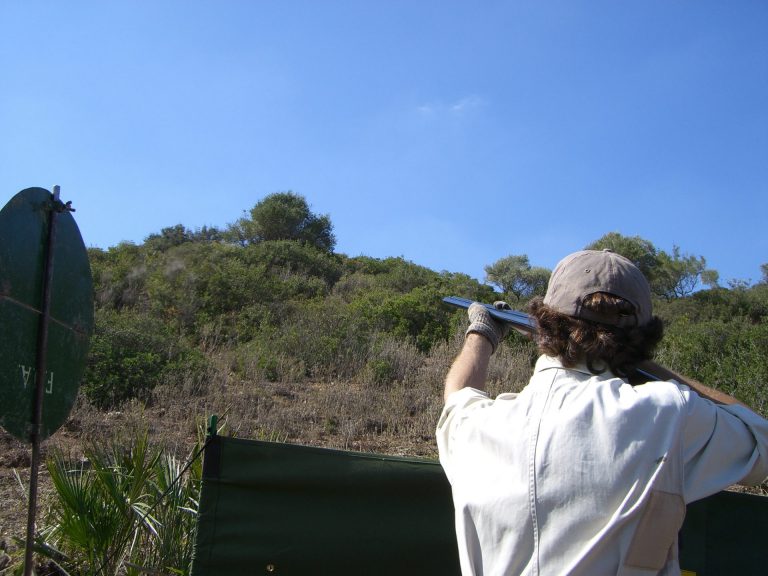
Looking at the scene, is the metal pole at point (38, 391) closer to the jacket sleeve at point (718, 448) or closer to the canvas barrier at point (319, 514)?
the canvas barrier at point (319, 514)

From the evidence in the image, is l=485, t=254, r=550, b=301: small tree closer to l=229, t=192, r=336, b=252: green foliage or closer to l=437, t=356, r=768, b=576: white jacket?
l=229, t=192, r=336, b=252: green foliage

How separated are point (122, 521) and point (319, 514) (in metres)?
1.81

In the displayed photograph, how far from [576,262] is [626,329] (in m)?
0.22

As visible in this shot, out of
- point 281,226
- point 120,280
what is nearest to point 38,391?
point 120,280

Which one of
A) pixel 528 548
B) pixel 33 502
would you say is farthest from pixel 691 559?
pixel 33 502

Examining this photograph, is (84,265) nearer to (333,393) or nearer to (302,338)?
(333,393)

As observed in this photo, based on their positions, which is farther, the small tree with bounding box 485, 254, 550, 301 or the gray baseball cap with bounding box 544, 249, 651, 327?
the small tree with bounding box 485, 254, 550, 301

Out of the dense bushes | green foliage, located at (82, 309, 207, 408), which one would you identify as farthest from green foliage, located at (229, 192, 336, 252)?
green foliage, located at (82, 309, 207, 408)

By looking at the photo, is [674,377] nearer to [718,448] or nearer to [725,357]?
[718,448]

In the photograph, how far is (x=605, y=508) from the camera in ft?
5.07

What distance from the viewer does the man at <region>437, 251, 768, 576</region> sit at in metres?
1.54

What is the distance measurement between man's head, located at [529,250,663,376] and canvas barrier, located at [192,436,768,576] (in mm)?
1108

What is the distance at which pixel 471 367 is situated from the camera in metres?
2.10

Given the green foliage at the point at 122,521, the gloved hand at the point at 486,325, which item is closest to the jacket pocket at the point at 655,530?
the gloved hand at the point at 486,325
